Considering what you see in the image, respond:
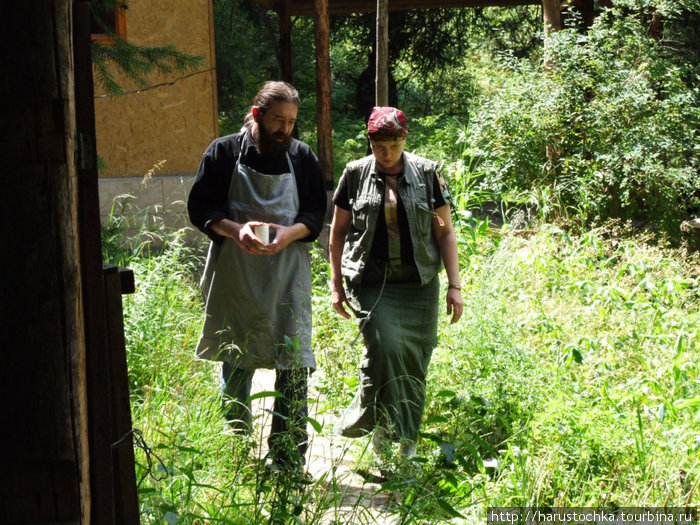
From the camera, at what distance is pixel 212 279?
408 cm

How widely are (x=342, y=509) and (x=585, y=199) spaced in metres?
5.15

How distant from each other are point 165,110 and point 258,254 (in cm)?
604

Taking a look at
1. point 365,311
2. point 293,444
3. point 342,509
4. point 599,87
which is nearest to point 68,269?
point 293,444

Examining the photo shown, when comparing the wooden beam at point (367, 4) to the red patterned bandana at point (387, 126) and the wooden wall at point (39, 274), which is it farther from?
the wooden wall at point (39, 274)

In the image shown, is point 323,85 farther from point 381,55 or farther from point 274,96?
point 274,96

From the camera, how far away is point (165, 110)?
375 inches

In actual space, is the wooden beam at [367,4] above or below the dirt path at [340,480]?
above

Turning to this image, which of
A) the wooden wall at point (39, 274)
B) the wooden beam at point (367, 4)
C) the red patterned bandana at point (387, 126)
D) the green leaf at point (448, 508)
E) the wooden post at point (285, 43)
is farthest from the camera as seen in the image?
the wooden beam at point (367, 4)

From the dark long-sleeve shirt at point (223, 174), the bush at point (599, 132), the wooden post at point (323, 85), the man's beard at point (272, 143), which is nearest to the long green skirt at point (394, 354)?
the dark long-sleeve shirt at point (223, 174)

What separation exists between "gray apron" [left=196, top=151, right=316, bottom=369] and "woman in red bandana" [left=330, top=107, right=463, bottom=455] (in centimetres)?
34

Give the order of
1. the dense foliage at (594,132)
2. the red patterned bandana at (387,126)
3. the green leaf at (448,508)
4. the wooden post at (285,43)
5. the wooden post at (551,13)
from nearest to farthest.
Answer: the green leaf at (448,508)
the red patterned bandana at (387,126)
the dense foliage at (594,132)
the wooden post at (551,13)
the wooden post at (285,43)

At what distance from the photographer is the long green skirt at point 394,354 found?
13.6 feet

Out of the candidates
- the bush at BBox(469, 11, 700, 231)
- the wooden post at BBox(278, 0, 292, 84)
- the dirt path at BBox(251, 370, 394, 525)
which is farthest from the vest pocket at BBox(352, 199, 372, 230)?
the wooden post at BBox(278, 0, 292, 84)

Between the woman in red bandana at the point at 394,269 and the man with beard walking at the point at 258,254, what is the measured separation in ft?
0.92
